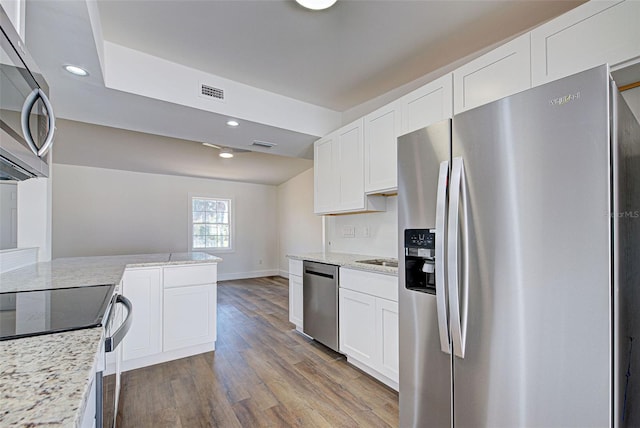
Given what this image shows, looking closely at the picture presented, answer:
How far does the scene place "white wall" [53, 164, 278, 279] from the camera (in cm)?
559

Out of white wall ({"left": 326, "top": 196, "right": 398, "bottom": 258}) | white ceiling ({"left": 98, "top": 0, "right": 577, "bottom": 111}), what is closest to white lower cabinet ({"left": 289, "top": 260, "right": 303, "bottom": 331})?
white wall ({"left": 326, "top": 196, "right": 398, "bottom": 258})

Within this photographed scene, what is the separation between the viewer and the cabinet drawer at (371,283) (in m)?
2.19

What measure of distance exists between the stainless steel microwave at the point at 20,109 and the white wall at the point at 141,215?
5.47 meters

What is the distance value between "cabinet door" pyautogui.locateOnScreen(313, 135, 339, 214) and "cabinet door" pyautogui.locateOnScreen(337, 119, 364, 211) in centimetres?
9

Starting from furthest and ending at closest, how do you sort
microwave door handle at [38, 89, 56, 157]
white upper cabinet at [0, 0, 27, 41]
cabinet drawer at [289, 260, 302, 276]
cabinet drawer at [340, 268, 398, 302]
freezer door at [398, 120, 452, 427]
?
1. cabinet drawer at [289, 260, 302, 276]
2. cabinet drawer at [340, 268, 398, 302]
3. freezer door at [398, 120, 452, 427]
4. microwave door handle at [38, 89, 56, 157]
5. white upper cabinet at [0, 0, 27, 41]

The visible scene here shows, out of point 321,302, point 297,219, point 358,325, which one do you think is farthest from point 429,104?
point 297,219

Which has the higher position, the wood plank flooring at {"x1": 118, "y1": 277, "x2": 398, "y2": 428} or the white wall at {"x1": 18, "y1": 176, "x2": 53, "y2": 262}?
the white wall at {"x1": 18, "y1": 176, "x2": 53, "y2": 262}

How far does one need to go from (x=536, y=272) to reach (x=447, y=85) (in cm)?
144

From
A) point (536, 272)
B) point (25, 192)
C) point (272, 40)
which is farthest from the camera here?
point (25, 192)

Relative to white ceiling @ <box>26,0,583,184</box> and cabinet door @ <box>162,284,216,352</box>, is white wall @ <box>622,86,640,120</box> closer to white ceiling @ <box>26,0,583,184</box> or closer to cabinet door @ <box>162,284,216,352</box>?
white ceiling @ <box>26,0,583,184</box>

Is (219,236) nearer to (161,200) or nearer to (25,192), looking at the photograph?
(161,200)

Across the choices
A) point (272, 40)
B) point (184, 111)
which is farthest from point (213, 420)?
point (272, 40)

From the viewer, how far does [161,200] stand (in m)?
6.39

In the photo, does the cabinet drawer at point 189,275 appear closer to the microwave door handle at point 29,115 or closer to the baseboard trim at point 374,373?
the baseboard trim at point 374,373
